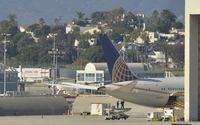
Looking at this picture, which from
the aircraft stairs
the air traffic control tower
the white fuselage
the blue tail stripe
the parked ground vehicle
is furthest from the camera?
the blue tail stripe

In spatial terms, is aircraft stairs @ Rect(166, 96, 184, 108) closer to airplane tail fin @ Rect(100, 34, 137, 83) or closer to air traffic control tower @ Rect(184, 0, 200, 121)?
airplane tail fin @ Rect(100, 34, 137, 83)

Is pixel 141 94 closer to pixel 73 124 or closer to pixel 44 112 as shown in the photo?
pixel 44 112

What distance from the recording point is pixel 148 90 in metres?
99.0

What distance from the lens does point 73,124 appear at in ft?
254

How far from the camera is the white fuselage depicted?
319 ft

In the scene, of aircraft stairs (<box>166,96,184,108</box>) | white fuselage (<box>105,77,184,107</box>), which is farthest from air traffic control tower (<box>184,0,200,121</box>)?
white fuselage (<box>105,77,184,107</box>)

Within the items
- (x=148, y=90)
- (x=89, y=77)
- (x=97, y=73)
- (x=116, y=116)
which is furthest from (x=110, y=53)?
(x=89, y=77)

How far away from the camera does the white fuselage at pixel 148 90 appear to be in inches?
3831

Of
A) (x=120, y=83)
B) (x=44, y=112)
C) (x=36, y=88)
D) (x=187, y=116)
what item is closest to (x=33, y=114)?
(x=44, y=112)

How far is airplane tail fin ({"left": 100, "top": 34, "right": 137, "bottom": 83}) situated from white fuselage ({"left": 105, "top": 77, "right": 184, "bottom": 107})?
1.70 m

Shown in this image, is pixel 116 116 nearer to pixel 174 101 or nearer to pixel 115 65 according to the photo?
pixel 174 101

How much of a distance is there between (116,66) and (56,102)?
7.07 metres

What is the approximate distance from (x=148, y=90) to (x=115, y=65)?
4.82m

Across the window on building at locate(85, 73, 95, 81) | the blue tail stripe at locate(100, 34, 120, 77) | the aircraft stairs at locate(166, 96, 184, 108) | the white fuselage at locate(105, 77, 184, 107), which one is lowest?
the aircraft stairs at locate(166, 96, 184, 108)
